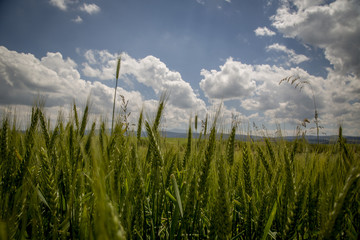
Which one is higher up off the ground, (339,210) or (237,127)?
(237,127)

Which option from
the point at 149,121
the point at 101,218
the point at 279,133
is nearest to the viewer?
the point at 101,218

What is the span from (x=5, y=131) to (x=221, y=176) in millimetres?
2456

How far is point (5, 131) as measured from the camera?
205cm

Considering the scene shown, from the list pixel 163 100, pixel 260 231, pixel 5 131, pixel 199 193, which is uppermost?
pixel 163 100

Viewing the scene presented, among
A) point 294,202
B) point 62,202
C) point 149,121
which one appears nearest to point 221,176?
point 294,202

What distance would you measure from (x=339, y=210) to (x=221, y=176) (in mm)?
634

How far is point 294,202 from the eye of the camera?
51.9 inches

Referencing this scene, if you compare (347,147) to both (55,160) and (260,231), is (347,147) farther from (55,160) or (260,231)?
(55,160)

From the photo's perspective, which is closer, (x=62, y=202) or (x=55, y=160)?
(x=62, y=202)

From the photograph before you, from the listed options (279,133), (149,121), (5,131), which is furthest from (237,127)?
(5,131)

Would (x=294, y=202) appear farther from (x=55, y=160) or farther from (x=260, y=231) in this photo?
(x=55, y=160)

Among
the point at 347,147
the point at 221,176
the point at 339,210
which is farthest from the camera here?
the point at 347,147

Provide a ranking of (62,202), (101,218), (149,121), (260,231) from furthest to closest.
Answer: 1. (149,121)
2. (62,202)
3. (260,231)
4. (101,218)

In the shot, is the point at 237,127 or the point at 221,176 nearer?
the point at 221,176
